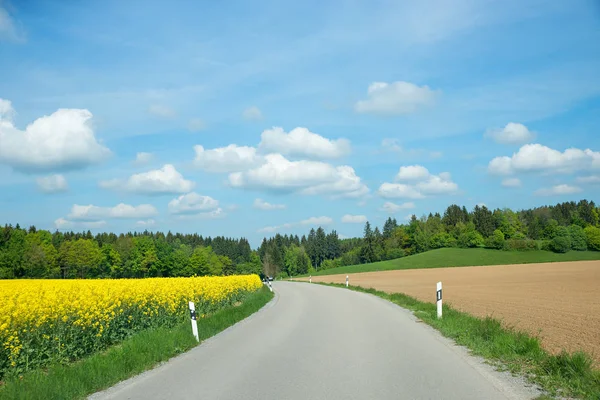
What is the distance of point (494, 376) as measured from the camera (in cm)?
734

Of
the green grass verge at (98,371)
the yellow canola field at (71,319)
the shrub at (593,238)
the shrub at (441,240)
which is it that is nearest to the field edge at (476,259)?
the shrub at (593,238)

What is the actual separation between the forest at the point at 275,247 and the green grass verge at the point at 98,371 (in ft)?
239

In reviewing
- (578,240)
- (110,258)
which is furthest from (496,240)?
(110,258)

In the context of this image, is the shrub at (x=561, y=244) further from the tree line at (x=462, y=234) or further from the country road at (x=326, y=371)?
the country road at (x=326, y=371)

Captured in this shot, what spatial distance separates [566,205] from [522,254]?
8168 cm

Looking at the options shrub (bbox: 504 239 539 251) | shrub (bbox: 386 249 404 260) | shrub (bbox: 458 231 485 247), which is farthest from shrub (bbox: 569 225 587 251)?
shrub (bbox: 386 249 404 260)

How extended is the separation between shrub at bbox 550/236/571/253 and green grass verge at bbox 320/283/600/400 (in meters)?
117

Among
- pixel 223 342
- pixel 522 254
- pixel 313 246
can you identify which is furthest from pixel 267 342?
pixel 313 246

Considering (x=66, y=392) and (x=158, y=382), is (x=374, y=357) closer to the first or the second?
(x=158, y=382)

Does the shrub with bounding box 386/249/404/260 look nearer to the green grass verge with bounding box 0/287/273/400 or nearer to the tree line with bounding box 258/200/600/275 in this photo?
the tree line with bounding box 258/200/600/275

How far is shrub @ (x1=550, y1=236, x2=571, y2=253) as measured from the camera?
377ft

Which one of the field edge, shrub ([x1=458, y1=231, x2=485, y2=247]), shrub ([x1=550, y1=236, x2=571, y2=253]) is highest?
shrub ([x1=458, y1=231, x2=485, y2=247])

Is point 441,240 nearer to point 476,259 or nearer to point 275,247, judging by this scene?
point 476,259

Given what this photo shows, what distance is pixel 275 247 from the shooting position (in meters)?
165
